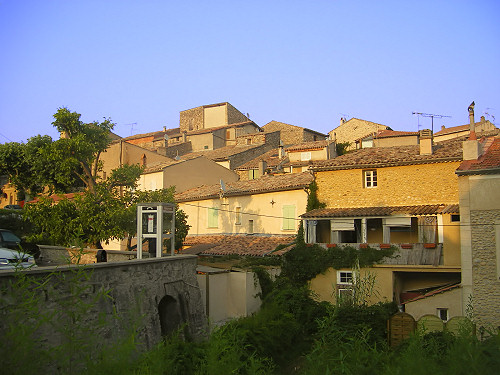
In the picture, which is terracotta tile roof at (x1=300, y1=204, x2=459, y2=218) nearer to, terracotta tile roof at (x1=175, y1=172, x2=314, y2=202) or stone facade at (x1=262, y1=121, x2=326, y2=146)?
terracotta tile roof at (x1=175, y1=172, x2=314, y2=202)

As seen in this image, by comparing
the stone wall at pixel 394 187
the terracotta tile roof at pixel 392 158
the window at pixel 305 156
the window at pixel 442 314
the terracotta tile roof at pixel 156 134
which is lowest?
the window at pixel 442 314

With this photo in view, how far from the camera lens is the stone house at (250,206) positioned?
28.3 m

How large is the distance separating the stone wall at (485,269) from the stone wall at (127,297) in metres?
10.3

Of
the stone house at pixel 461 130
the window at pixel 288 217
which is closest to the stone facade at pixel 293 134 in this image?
the stone house at pixel 461 130

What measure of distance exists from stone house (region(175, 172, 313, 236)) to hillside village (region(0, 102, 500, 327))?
62mm

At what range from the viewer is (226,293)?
2158cm

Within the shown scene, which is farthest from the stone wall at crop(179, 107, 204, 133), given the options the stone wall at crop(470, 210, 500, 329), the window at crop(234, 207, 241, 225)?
the stone wall at crop(470, 210, 500, 329)

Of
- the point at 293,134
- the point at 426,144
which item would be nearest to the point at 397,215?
the point at 426,144

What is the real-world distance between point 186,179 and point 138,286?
2108cm

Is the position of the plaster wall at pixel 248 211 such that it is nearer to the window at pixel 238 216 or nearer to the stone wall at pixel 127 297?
the window at pixel 238 216

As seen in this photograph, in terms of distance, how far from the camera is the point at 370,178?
2569 cm

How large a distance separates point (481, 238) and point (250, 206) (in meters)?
14.0

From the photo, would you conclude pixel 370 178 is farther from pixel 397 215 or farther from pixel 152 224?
pixel 152 224

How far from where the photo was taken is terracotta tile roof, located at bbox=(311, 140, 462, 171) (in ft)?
78.7
